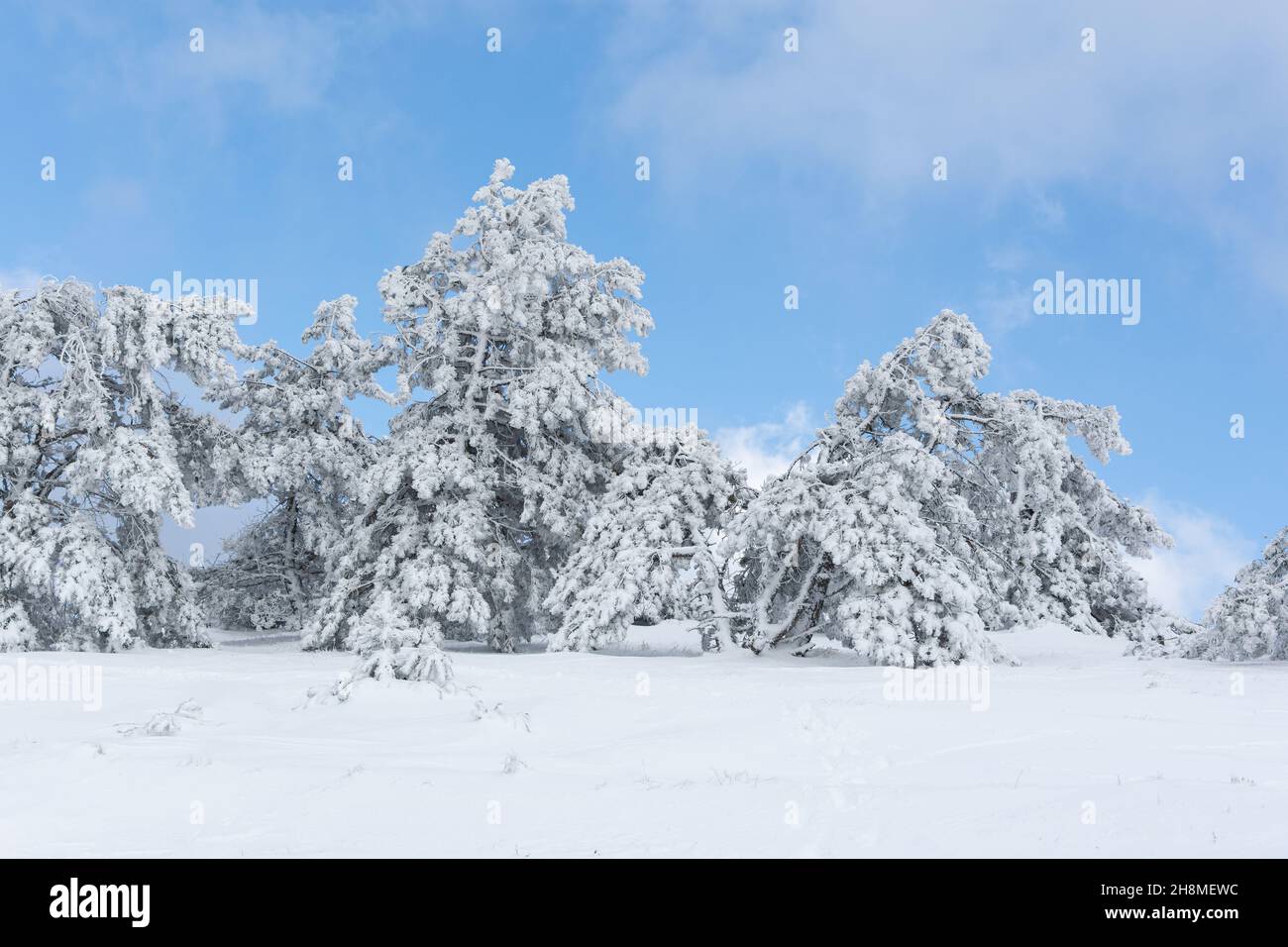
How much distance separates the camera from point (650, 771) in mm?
5961

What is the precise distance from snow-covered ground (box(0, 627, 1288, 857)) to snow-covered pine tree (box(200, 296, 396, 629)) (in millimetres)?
10450

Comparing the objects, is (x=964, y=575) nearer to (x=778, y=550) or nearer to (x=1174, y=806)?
(x=778, y=550)

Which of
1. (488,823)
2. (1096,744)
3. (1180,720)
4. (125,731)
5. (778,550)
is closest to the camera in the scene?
(488,823)

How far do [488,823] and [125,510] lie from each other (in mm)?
14285

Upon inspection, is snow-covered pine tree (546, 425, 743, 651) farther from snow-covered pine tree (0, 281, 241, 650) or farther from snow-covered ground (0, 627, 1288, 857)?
snow-covered pine tree (0, 281, 241, 650)

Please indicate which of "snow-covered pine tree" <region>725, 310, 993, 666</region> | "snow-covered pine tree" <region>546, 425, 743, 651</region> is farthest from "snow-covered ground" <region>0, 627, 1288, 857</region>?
"snow-covered pine tree" <region>546, 425, 743, 651</region>

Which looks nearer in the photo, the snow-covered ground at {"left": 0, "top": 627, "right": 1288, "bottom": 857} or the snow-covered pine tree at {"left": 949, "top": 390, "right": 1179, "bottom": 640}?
the snow-covered ground at {"left": 0, "top": 627, "right": 1288, "bottom": 857}

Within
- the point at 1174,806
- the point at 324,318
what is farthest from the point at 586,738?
the point at 324,318

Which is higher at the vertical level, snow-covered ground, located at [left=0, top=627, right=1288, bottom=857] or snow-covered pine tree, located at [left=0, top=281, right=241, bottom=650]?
snow-covered pine tree, located at [left=0, top=281, right=241, bottom=650]

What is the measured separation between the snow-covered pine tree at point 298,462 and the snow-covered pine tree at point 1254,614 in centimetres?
1508

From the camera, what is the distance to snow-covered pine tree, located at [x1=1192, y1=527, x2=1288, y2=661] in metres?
12.6

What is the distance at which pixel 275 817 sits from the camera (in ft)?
15.9

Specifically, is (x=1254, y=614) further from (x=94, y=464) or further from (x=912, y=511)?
(x=94, y=464)
